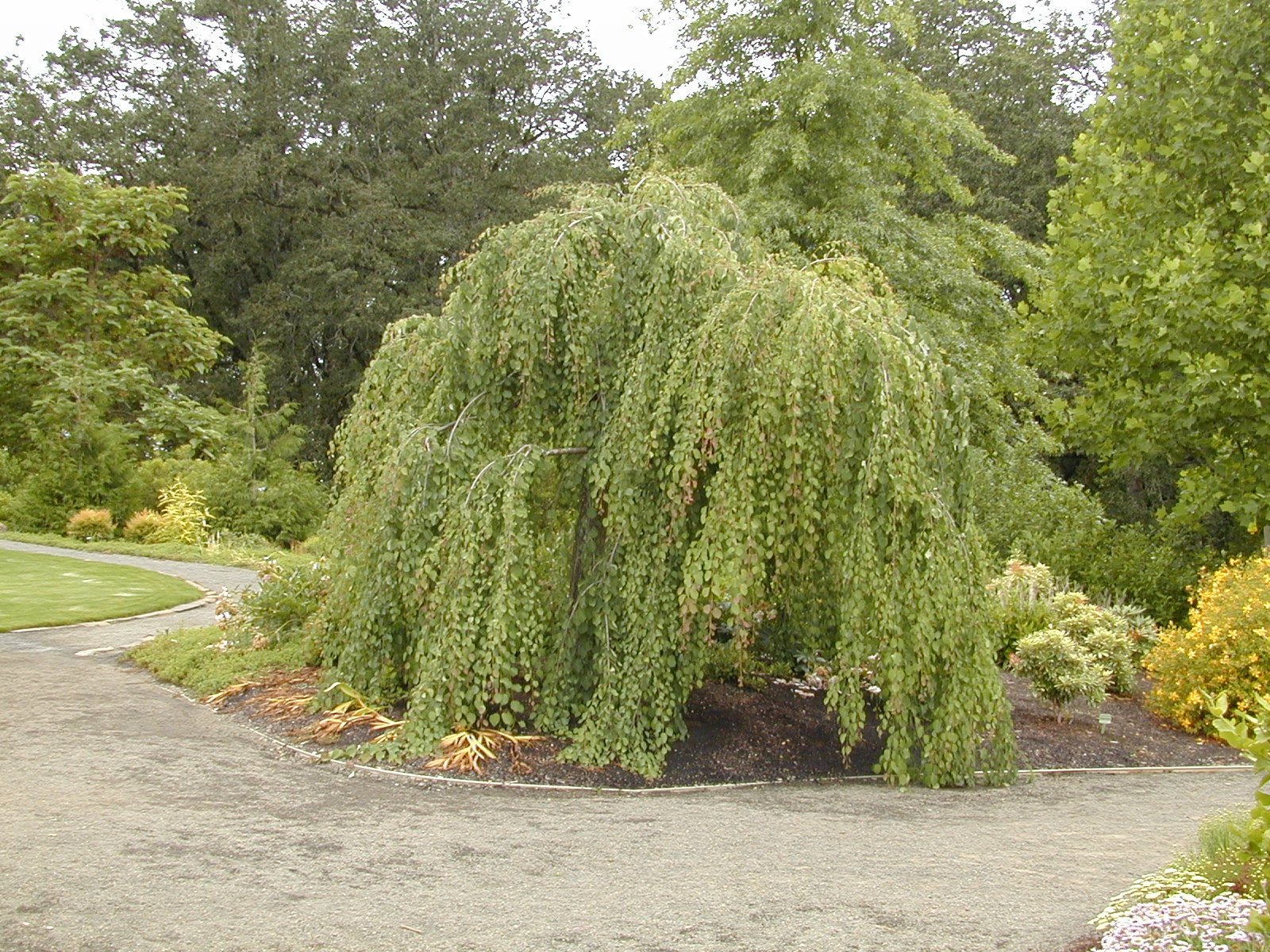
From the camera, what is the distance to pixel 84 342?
16672 millimetres

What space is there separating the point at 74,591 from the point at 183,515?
19.6ft

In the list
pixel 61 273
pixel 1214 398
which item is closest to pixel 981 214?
pixel 1214 398

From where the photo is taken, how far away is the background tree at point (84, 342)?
15.8m

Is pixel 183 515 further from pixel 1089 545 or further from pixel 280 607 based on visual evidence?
pixel 1089 545

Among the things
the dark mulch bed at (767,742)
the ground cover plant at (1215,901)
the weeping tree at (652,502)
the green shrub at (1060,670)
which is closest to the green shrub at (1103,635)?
the dark mulch bed at (767,742)

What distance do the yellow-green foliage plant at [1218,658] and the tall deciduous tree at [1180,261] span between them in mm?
2339

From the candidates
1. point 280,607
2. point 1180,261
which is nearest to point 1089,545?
point 1180,261

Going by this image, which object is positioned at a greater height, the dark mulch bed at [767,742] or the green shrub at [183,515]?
the green shrub at [183,515]

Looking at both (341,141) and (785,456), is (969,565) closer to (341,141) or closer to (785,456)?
(785,456)

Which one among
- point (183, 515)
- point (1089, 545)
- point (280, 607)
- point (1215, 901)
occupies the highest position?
point (1089, 545)

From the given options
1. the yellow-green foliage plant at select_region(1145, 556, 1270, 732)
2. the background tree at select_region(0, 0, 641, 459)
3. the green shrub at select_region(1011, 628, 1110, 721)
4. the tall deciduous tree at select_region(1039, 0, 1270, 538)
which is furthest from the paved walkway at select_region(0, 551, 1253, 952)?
the background tree at select_region(0, 0, 641, 459)

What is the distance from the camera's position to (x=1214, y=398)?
9906mm

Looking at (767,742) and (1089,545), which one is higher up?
(1089,545)

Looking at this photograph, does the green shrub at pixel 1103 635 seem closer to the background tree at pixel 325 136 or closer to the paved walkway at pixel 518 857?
the paved walkway at pixel 518 857
